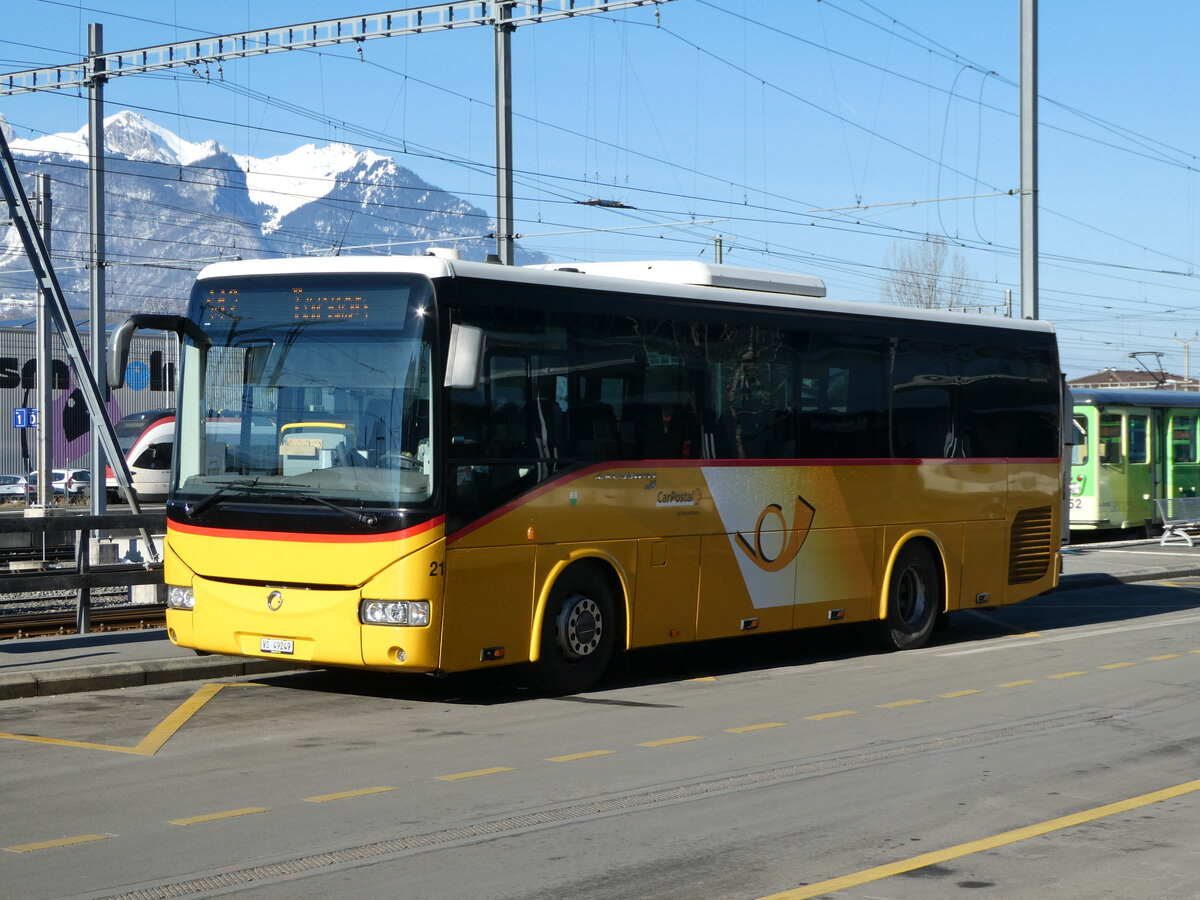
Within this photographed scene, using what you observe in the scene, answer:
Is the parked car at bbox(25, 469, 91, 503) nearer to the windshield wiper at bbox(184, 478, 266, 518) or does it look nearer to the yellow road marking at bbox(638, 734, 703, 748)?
the windshield wiper at bbox(184, 478, 266, 518)

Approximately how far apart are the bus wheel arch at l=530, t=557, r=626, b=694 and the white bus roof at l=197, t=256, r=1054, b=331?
220 cm

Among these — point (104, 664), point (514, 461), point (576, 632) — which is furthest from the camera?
point (104, 664)

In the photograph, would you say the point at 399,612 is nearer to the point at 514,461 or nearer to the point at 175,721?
the point at 514,461

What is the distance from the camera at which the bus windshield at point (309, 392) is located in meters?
11.2

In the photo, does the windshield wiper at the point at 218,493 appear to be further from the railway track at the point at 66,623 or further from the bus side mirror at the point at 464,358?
the railway track at the point at 66,623

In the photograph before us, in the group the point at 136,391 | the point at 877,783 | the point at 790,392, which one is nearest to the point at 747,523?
the point at 790,392

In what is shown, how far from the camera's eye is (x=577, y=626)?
40.6 ft

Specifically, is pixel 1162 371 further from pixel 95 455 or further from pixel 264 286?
pixel 264 286

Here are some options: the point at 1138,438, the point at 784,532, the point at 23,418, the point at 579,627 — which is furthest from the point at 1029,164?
the point at 23,418

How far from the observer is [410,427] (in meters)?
11.2

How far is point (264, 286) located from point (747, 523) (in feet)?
15.1

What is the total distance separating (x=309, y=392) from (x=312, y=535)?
999 millimetres

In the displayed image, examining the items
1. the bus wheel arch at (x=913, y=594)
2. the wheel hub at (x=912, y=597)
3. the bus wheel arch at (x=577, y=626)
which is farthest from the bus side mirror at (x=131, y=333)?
the wheel hub at (x=912, y=597)

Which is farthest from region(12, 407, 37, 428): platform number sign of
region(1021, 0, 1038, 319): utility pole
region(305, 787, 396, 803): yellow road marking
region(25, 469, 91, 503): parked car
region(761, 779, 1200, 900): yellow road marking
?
region(761, 779, 1200, 900): yellow road marking
